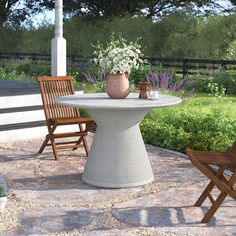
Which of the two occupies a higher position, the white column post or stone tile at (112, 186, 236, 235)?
the white column post

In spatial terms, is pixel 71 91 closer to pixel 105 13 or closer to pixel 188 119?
pixel 188 119

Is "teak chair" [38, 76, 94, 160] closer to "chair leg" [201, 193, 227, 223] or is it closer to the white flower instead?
the white flower

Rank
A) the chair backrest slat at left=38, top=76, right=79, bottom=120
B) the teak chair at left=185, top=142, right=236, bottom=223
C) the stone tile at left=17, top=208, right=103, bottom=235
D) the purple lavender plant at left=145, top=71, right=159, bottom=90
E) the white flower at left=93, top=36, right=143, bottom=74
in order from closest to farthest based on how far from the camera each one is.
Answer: the stone tile at left=17, top=208, right=103, bottom=235 → the teak chair at left=185, top=142, right=236, bottom=223 → the white flower at left=93, top=36, right=143, bottom=74 → the chair backrest slat at left=38, top=76, right=79, bottom=120 → the purple lavender plant at left=145, top=71, right=159, bottom=90

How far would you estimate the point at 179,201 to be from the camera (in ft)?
16.8

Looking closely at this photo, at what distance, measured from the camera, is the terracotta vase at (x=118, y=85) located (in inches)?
237

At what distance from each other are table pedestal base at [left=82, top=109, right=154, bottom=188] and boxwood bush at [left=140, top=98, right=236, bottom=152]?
1.78 meters

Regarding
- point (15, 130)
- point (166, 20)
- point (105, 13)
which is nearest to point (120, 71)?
point (15, 130)

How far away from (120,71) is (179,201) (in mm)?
1716

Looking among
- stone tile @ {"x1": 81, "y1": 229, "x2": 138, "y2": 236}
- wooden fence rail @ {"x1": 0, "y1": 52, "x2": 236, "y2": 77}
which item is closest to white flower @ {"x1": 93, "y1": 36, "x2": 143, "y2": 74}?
stone tile @ {"x1": 81, "y1": 229, "x2": 138, "y2": 236}

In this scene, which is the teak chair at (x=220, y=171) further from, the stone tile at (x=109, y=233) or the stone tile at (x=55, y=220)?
the stone tile at (x=55, y=220)

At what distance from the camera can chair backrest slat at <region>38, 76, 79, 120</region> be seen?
7185 mm

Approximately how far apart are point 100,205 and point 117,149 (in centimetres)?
89

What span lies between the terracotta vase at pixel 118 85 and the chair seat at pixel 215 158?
163cm

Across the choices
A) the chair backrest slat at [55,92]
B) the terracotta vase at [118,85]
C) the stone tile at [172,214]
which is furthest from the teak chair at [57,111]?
the stone tile at [172,214]
